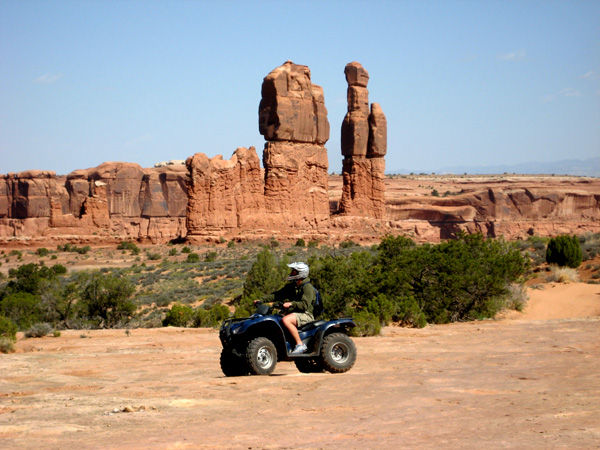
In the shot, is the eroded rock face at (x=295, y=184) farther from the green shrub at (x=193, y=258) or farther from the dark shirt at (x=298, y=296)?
the dark shirt at (x=298, y=296)

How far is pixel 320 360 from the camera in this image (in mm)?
9297

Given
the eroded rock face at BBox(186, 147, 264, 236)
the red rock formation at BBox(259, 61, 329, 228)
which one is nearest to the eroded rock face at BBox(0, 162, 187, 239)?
the red rock formation at BBox(259, 61, 329, 228)

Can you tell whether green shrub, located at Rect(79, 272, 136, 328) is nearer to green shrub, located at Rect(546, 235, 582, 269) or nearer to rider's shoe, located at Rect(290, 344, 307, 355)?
rider's shoe, located at Rect(290, 344, 307, 355)

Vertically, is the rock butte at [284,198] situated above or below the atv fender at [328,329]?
above

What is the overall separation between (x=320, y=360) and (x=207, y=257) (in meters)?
32.2

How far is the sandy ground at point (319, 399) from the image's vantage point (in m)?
5.72

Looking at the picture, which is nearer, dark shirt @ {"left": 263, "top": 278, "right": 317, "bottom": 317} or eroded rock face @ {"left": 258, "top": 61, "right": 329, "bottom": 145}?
dark shirt @ {"left": 263, "top": 278, "right": 317, "bottom": 317}

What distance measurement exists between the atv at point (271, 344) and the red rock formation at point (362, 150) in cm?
4583

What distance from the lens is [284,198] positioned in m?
48.2

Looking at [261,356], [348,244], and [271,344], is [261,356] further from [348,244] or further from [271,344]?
[348,244]

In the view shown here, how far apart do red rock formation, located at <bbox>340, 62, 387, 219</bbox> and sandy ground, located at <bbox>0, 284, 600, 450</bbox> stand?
41.9 metres

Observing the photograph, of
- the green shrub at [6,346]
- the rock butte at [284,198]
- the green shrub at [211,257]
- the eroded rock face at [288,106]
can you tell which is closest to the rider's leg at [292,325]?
the green shrub at [6,346]

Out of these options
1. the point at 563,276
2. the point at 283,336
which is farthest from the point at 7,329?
the point at 563,276

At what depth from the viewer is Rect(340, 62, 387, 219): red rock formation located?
179 ft
